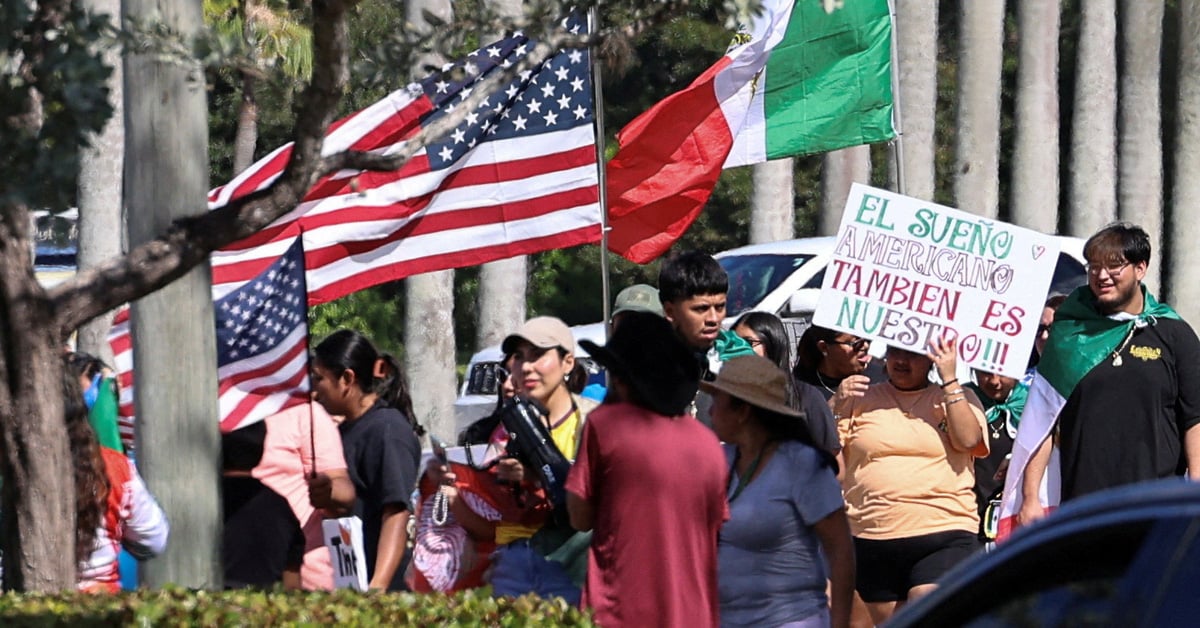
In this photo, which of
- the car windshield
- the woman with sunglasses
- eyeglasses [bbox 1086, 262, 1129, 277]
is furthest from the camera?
the car windshield

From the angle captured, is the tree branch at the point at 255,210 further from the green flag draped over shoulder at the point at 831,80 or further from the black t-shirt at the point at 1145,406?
the green flag draped over shoulder at the point at 831,80

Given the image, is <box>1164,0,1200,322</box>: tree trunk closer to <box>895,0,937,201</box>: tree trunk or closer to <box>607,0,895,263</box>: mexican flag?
<box>895,0,937,201</box>: tree trunk

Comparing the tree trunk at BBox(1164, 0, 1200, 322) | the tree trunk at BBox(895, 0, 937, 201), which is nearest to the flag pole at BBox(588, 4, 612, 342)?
the tree trunk at BBox(895, 0, 937, 201)

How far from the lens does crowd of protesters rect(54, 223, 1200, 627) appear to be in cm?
543

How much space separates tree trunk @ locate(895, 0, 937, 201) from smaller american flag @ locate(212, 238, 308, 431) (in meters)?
16.8

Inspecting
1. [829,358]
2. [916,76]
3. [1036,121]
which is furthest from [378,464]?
[1036,121]

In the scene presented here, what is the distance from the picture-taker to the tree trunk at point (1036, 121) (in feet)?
83.9

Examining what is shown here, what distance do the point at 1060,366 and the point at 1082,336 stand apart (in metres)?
0.14

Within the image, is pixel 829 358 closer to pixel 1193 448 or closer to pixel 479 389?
pixel 1193 448

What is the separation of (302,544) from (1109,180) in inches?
803

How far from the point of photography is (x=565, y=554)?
238 inches

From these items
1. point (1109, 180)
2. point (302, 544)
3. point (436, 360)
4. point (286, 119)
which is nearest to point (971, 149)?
point (1109, 180)

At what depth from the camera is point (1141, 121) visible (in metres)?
26.2

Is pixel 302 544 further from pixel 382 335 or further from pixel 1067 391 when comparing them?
pixel 382 335
